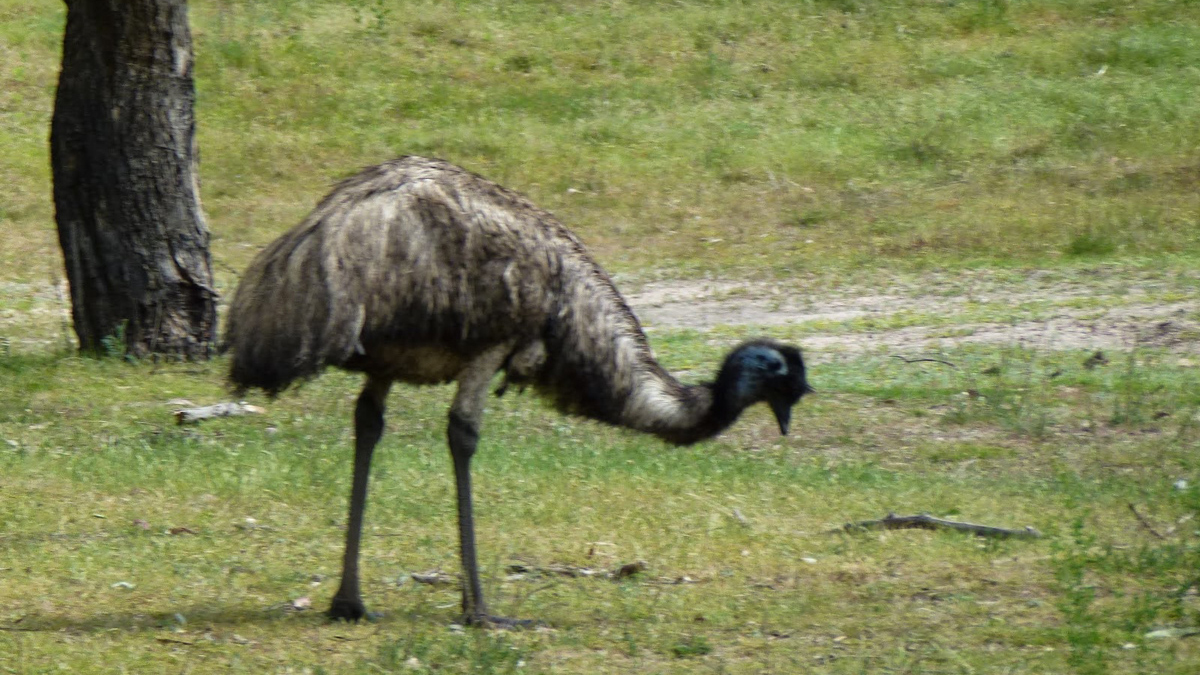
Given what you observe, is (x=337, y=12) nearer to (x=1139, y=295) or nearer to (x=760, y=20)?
(x=760, y=20)

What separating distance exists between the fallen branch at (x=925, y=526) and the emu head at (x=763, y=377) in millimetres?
1248

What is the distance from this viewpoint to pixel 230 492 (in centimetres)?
832

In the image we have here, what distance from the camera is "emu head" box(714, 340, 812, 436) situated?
260 inches

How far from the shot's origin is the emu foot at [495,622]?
6324mm

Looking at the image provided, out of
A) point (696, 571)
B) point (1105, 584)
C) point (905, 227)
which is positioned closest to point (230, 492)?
point (696, 571)

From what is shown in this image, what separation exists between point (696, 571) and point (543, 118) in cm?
1461

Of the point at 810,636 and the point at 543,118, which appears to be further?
the point at 543,118

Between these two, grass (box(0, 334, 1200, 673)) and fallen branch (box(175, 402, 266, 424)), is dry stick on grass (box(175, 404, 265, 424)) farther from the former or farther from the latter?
grass (box(0, 334, 1200, 673))

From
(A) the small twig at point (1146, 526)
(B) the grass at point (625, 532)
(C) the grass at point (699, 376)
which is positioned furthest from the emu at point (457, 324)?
(A) the small twig at point (1146, 526)

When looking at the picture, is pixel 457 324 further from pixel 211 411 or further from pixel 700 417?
pixel 211 411

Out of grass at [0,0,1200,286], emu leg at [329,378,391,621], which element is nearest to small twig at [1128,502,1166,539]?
emu leg at [329,378,391,621]

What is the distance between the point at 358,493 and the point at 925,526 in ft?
9.32

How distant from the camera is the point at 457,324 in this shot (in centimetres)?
619

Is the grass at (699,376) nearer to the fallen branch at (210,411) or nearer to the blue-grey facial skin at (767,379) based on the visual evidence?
the fallen branch at (210,411)
